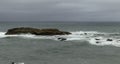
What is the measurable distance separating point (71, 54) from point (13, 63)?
1103 centimetres

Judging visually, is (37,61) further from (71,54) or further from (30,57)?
(71,54)

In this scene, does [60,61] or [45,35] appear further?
[45,35]

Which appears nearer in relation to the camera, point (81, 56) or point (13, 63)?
point (13, 63)

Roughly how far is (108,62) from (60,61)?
5.72 metres

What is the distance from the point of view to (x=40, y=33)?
74500mm

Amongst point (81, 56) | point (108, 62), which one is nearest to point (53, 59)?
point (81, 56)

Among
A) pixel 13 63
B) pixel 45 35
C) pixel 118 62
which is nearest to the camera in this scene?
pixel 13 63

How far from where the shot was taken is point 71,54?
3897 cm

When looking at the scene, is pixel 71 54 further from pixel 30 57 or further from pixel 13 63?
pixel 13 63

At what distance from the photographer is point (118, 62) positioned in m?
32.2

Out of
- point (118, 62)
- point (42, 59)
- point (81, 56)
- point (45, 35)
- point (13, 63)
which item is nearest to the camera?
point (13, 63)

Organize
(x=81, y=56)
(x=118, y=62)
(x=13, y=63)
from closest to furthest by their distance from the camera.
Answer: (x=13, y=63), (x=118, y=62), (x=81, y=56)

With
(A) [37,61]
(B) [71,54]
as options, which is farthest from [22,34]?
(A) [37,61]

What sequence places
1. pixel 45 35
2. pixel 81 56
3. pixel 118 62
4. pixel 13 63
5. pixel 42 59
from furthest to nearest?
pixel 45 35, pixel 81 56, pixel 42 59, pixel 118 62, pixel 13 63
